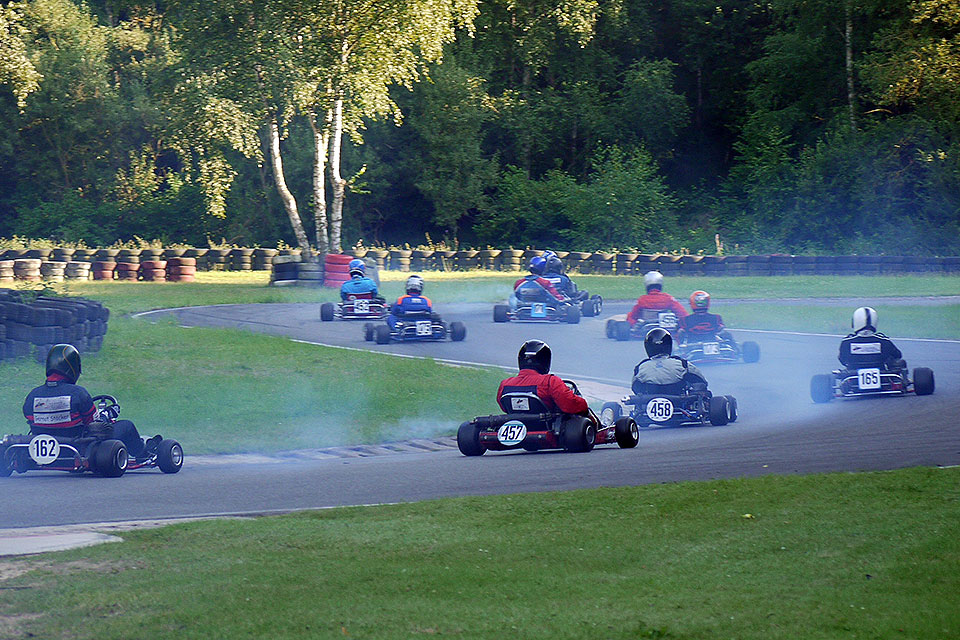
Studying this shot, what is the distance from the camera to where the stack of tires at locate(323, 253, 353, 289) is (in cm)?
3077

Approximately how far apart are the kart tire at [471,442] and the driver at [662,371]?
7.25 feet

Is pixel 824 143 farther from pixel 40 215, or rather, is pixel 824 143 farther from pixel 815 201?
pixel 40 215

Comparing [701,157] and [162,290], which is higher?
[701,157]

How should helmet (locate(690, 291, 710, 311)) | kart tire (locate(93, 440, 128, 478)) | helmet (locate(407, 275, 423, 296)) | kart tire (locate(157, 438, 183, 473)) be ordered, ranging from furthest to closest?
helmet (locate(407, 275, 423, 296))
helmet (locate(690, 291, 710, 311))
kart tire (locate(157, 438, 183, 473))
kart tire (locate(93, 440, 128, 478))

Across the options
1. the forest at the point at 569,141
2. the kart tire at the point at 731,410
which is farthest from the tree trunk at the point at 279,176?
the kart tire at the point at 731,410

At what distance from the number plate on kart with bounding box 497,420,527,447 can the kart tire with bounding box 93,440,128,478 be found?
10.4ft

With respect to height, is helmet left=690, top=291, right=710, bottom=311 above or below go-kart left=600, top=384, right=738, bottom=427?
above

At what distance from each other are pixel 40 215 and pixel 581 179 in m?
22.1

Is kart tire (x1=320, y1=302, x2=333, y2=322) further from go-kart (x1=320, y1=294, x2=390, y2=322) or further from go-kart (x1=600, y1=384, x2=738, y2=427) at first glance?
go-kart (x1=600, y1=384, x2=738, y2=427)

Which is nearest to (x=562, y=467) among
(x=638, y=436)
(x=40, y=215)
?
(x=638, y=436)

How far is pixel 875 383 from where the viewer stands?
13.3 meters

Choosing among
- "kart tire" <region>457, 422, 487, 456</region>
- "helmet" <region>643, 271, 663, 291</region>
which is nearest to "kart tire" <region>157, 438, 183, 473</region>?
"kart tire" <region>457, 422, 487, 456</region>

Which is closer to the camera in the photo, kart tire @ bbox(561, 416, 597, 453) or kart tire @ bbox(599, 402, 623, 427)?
kart tire @ bbox(561, 416, 597, 453)

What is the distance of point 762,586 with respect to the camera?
208 inches
